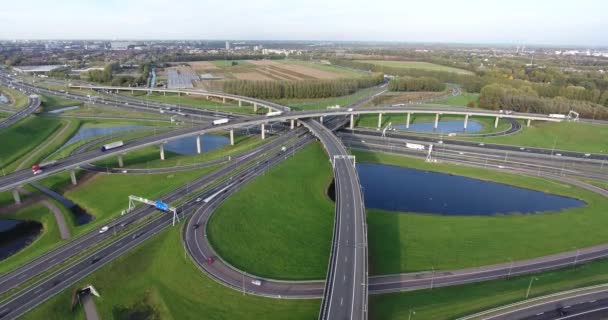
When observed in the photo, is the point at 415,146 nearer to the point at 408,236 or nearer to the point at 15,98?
the point at 408,236

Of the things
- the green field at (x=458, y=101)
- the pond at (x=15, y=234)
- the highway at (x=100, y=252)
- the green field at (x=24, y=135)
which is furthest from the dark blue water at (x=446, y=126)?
the green field at (x=24, y=135)

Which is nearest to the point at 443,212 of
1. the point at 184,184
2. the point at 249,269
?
the point at 249,269

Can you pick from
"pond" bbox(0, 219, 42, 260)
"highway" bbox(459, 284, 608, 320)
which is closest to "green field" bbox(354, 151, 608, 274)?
"highway" bbox(459, 284, 608, 320)

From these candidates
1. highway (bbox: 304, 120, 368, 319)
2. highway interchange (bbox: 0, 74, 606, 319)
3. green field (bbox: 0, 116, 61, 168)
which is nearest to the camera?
highway (bbox: 304, 120, 368, 319)

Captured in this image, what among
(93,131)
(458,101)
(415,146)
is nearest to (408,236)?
(415,146)

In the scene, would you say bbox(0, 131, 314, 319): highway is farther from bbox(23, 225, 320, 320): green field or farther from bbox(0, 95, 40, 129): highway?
bbox(0, 95, 40, 129): highway

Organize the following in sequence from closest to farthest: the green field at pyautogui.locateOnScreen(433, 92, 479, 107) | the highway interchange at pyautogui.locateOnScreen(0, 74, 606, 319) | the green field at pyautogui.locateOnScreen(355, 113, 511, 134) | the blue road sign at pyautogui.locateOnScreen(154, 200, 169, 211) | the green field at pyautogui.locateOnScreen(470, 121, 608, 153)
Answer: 1. the highway interchange at pyautogui.locateOnScreen(0, 74, 606, 319)
2. the blue road sign at pyautogui.locateOnScreen(154, 200, 169, 211)
3. the green field at pyautogui.locateOnScreen(470, 121, 608, 153)
4. the green field at pyautogui.locateOnScreen(355, 113, 511, 134)
5. the green field at pyautogui.locateOnScreen(433, 92, 479, 107)
